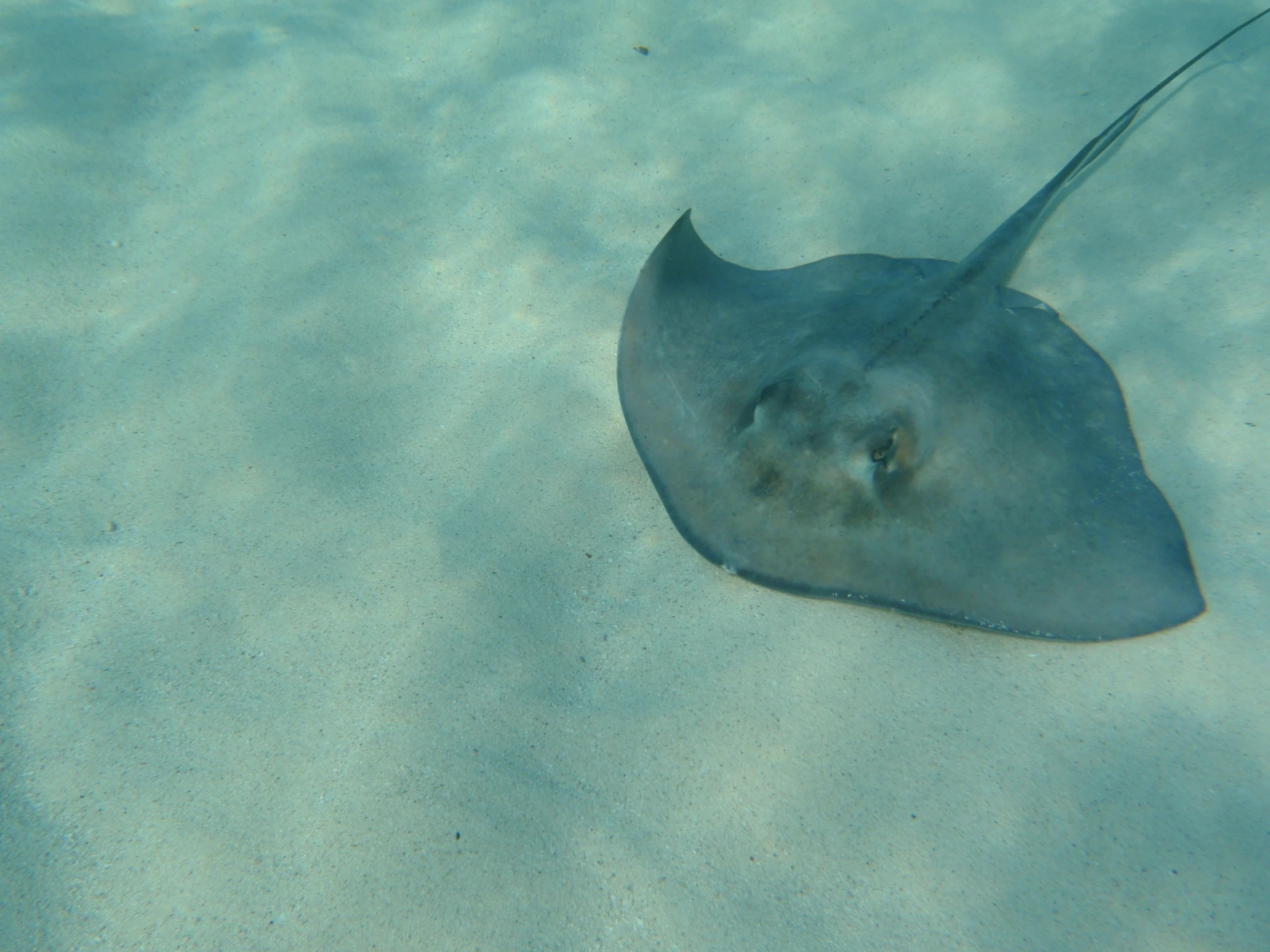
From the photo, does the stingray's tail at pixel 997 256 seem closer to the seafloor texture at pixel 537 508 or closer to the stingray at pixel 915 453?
the stingray at pixel 915 453

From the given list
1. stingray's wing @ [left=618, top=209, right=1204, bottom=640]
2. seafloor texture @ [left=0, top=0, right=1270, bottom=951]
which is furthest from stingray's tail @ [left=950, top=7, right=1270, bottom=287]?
seafloor texture @ [left=0, top=0, right=1270, bottom=951]

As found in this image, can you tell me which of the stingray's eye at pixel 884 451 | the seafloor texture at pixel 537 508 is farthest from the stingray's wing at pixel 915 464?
the seafloor texture at pixel 537 508

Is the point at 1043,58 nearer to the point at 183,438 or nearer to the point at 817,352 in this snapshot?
the point at 817,352

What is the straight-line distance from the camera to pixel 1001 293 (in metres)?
3.98

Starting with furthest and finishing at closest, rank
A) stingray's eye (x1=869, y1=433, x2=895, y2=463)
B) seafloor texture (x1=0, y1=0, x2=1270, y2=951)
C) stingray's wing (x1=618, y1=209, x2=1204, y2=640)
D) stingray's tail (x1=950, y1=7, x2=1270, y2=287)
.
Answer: stingray's tail (x1=950, y1=7, x2=1270, y2=287)
stingray's eye (x1=869, y1=433, x2=895, y2=463)
stingray's wing (x1=618, y1=209, x2=1204, y2=640)
seafloor texture (x1=0, y1=0, x2=1270, y2=951)

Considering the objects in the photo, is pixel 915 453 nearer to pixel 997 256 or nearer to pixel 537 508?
pixel 997 256

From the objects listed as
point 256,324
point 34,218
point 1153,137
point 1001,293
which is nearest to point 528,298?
point 256,324

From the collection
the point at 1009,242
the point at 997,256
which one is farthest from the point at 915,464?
the point at 1009,242

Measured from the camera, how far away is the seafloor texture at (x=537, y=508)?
2490 millimetres

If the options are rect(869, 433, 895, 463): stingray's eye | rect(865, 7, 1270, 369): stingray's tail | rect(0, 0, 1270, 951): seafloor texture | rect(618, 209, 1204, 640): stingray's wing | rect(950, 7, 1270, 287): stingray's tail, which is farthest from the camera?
rect(950, 7, 1270, 287): stingray's tail

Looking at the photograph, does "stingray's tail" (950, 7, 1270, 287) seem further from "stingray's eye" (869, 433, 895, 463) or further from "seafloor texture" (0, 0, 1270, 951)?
"stingray's eye" (869, 433, 895, 463)

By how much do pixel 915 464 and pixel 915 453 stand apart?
55 mm

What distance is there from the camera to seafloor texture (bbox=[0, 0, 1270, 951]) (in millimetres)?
2490

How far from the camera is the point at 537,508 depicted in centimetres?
359
